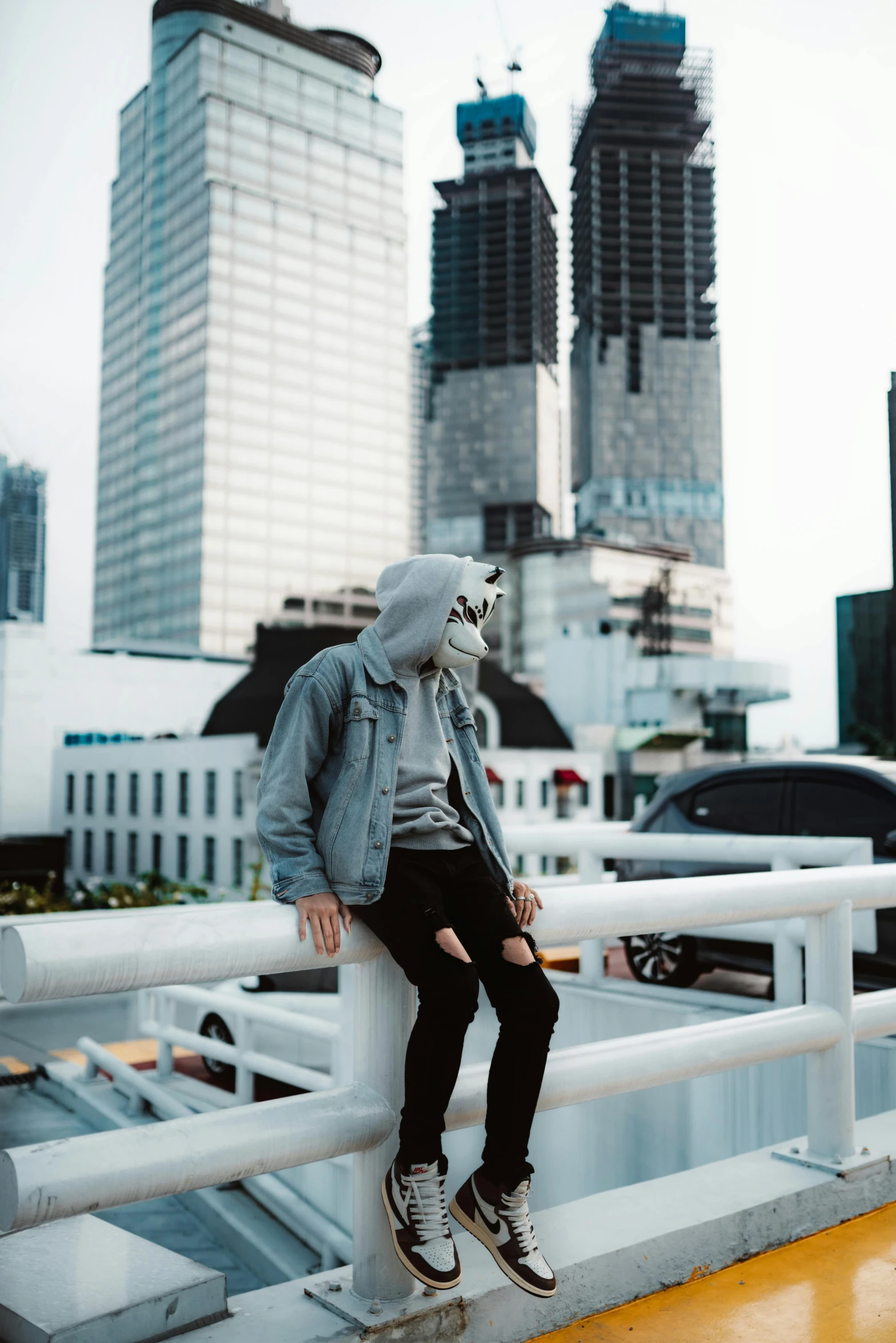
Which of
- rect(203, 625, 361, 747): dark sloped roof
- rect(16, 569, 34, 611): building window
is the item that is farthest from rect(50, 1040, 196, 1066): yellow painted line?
rect(16, 569, 34, 611): building window

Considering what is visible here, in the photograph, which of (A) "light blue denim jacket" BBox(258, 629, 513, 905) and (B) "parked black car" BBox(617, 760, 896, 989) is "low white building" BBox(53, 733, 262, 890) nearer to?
(B) "parked black car" BBox(617, 760, 896, 989)

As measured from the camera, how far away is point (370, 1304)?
2086mm

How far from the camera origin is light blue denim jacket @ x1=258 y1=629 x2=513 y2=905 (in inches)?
86.7

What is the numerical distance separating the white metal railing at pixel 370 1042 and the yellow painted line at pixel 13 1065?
323 inches

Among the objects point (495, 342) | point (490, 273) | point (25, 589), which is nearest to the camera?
point (25, 589)

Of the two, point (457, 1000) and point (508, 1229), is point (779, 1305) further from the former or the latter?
point (457, 1000)

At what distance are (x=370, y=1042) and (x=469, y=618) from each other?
3.14ft

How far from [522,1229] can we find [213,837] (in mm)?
50671

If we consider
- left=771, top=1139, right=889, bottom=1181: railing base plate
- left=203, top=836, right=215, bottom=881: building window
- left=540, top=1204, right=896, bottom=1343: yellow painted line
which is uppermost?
left=771, top=1139, right=889, bottom=1181: railing base plate

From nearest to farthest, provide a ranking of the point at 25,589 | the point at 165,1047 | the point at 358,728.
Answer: the point at 358,728 → the point at 165,1047 → the point at 25,589

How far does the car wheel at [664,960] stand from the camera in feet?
21.3

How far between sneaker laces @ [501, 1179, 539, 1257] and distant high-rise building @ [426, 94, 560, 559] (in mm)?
171079

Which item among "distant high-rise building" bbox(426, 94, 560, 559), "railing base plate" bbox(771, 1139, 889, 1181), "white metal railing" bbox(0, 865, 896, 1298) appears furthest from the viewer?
"distant high-rise building" bbox(426, 94, 560, 559)

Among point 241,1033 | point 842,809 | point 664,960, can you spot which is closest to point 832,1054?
point 664,960
